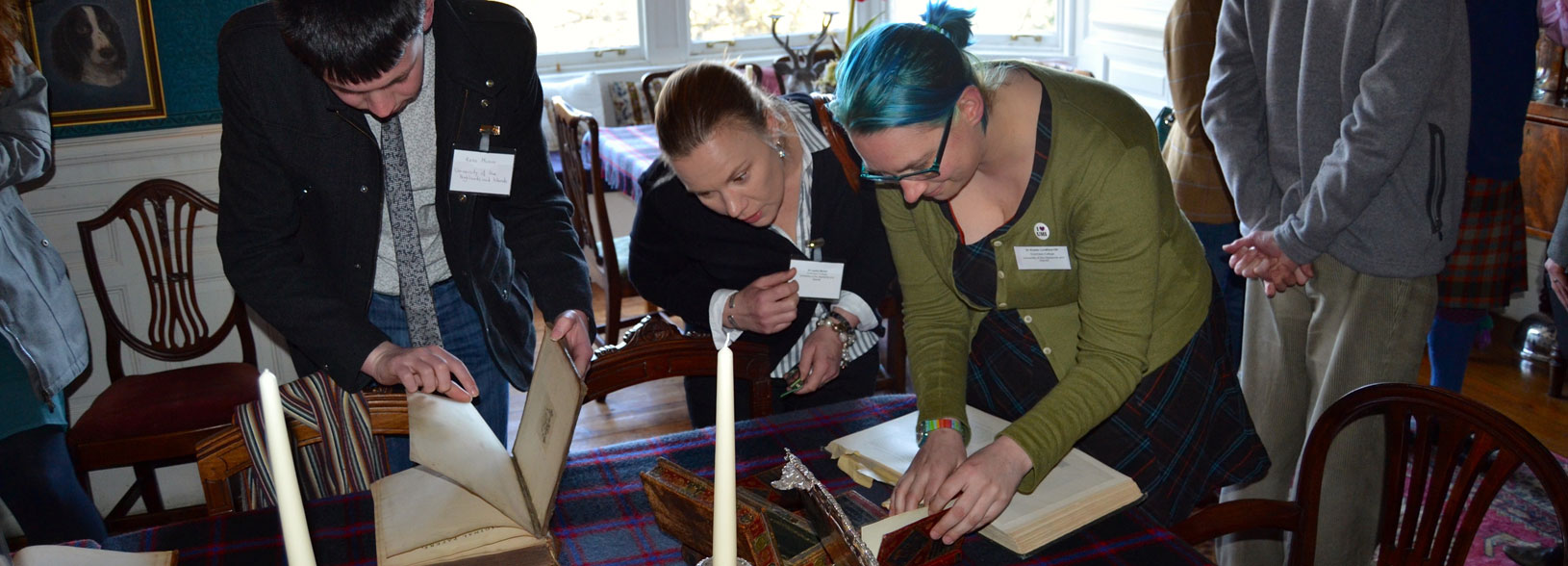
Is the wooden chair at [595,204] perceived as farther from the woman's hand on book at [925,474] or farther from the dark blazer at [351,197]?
the woman's hand on book at [925,474]

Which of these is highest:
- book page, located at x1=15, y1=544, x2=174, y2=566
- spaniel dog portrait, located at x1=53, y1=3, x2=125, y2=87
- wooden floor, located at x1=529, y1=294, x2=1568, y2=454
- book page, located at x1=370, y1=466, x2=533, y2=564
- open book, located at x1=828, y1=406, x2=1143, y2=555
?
spaniel dog portrait, located at x1=53, y1=3, x2=125, y2=87

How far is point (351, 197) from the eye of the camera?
1.64 meters

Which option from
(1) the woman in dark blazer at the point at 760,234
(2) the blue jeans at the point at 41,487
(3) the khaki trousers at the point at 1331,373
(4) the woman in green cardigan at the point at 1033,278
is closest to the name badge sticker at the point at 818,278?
(1) the woman in dark blazer at the point at 760,234

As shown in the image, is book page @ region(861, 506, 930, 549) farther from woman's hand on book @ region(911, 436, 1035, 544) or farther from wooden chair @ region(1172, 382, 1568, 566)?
wooden chair @ region(1172, 382, 1568, 566)

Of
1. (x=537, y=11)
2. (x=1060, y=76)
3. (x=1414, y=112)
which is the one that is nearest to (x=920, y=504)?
(x=1060, y=76)

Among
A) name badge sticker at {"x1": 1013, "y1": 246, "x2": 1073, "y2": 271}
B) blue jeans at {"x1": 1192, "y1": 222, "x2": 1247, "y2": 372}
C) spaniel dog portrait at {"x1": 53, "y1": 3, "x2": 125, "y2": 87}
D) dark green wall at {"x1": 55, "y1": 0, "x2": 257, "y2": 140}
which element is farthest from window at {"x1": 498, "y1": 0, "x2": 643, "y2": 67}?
name badge sticker at {"x1": 1013, "y1": 246, "x2": 1073, "y2": 271}

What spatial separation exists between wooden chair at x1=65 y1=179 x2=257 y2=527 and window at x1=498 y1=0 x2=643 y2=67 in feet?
10.7

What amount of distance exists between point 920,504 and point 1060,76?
0.58 m

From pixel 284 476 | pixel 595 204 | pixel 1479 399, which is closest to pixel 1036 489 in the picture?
pixel 284 476

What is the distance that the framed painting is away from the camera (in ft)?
8.33

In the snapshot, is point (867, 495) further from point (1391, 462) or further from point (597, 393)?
point (1391, 462)

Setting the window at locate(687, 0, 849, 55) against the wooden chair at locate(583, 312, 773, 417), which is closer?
the wooden chair at locate(583, 312, 773, 417)

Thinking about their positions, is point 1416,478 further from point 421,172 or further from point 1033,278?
point 421,172

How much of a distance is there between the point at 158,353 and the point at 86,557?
1.79m
